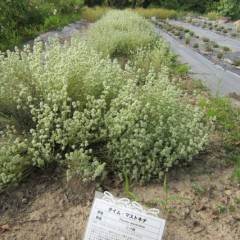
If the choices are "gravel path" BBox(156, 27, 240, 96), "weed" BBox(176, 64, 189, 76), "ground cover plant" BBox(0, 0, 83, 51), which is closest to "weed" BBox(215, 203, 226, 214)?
"gravel path" BBox(156, 27, 240, 96)

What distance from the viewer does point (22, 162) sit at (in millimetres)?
2523

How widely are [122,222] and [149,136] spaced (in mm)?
752

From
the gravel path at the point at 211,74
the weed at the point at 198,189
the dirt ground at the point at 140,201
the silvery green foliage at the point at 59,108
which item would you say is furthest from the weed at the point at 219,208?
the gravel path at the point at 211,74

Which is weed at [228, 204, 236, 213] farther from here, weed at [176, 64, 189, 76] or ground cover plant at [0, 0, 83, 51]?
ground cover plant at [0, 0, 83, 51]

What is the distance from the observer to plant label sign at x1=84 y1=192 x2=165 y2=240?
188 centimetres

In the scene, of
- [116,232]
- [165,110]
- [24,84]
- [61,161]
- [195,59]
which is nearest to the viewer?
[116,232]

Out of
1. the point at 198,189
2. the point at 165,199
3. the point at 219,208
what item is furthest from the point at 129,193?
the point at 219,208

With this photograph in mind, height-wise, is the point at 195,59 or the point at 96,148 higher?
the point at 96,148

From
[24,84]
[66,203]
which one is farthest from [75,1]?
[66,203]

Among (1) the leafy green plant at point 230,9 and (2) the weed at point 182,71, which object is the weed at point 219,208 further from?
(1) the leafy green plant at point 230,9

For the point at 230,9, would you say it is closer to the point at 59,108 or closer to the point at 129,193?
the point at 59,108

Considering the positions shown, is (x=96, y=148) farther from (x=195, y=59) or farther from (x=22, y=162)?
(x=195, y=59)

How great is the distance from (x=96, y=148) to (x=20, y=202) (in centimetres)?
71

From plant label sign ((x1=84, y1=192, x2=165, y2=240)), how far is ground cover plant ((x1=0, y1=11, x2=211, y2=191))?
0.45 m
